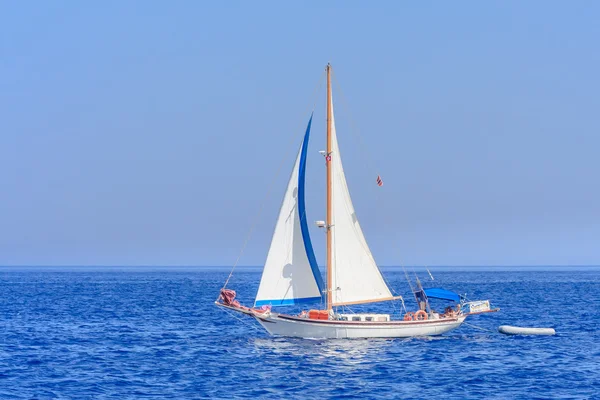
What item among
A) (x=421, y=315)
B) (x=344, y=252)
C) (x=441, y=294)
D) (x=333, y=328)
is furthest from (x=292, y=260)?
(x=441, y=294)

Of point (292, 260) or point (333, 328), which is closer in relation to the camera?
point (333, 328)

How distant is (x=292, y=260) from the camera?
47.2m

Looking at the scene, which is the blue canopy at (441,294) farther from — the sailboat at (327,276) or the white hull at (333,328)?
the white hull at (333,328)

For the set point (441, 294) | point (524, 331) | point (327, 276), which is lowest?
point (524, 331)

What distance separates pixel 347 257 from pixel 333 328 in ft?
15.2

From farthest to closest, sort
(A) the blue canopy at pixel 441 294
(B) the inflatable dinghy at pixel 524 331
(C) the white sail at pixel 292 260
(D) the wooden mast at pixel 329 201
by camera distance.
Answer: (B) the inflatable dinghy at pixel 524 331 < (A) the blue canopy at pixel 441 294 < (D) the wooden mast at pixel 329 201 < (C) the white sail at pixel 292 260

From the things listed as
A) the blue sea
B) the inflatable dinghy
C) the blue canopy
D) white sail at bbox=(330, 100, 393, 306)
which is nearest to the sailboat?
white sail at bbox=(330, 100, 393, 306)

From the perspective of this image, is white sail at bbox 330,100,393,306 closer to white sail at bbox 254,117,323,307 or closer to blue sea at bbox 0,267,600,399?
white sail at bbox 254,117,323,307

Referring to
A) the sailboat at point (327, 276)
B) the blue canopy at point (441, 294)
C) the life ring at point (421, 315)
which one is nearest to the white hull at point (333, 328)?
the sailboat at point (327, 276)

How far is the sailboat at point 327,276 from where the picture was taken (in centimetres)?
4647

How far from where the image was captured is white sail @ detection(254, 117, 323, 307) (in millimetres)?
46844

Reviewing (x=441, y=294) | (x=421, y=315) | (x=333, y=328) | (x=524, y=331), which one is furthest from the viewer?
(x=524, y=331)

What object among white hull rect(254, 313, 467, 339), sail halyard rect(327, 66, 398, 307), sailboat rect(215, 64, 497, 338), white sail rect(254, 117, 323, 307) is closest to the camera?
white hull rect(254, 313, 467, 339)

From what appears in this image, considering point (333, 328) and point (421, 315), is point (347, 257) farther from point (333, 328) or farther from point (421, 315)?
point (421, 315)
